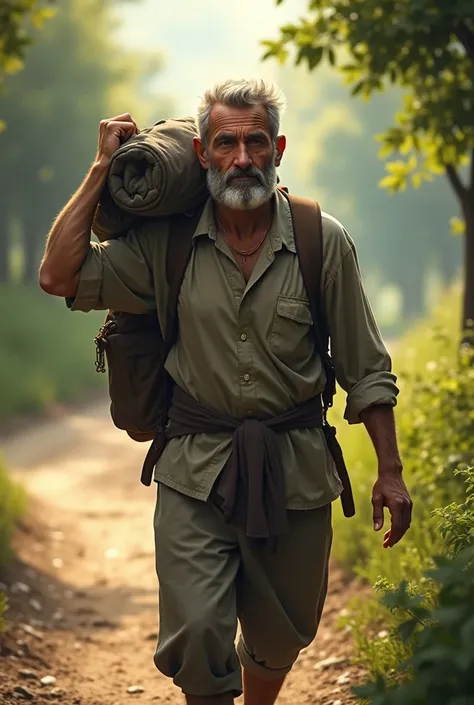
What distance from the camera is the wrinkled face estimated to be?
425cm

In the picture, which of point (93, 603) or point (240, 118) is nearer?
point (240, 118)

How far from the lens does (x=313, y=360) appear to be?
4.47m

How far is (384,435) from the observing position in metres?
4.36

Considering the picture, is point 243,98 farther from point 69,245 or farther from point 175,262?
point 69,245

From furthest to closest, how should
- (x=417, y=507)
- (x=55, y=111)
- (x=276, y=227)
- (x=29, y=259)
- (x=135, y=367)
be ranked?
(x=29, y=259), (x=55, y=111), (x=417, y=507), (x=135, y=367), (x=276, y=227)

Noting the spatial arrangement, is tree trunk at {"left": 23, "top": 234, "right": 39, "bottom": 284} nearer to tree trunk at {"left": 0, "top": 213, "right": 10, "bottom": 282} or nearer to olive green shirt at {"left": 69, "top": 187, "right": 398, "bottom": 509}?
tree trunk at {"left": 0, "top": 213, "right": 10, "bottom": 282}

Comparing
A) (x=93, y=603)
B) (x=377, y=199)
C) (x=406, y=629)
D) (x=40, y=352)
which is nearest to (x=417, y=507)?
(x=93, y=603)

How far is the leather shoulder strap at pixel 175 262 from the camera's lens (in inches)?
173

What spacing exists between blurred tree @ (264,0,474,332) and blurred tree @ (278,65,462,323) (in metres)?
40.6

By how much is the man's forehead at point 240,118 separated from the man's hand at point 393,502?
1.37 meters

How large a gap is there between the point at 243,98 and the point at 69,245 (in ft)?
2.77

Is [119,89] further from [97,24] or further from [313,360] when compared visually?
[313,360]

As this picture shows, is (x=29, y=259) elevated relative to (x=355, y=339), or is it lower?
lower

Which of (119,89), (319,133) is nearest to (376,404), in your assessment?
(119,89)
